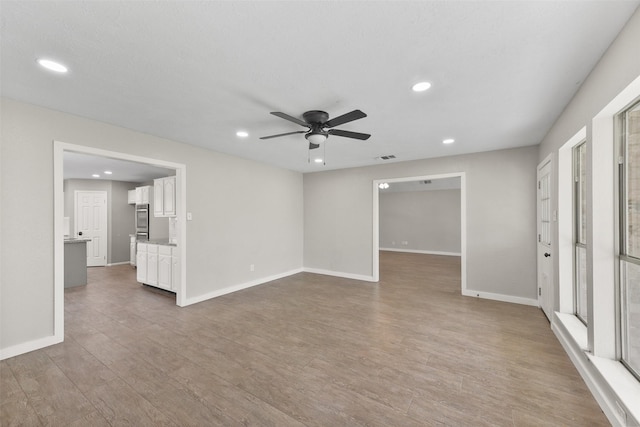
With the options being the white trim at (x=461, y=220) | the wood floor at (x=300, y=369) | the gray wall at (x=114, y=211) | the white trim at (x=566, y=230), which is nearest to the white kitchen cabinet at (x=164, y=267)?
the wood floor at (x=300, y=369)

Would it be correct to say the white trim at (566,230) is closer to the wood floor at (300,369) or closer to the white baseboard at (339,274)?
the wood floor at (300,369)

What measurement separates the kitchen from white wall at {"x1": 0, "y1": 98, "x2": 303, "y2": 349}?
936mm

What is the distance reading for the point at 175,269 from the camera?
4203 mm

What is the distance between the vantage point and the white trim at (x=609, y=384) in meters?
1.59

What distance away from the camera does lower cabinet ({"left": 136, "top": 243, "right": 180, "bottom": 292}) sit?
4.34m

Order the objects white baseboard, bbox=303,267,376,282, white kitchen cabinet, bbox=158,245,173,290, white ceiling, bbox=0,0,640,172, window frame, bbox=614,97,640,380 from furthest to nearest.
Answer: white baseboard, bbox=303,267,376,282, white kitchen cabinet, bbox=158,245,173,290, window frame, bbox=614,97,640,380, white ceiling, bbox=0,0,640,172

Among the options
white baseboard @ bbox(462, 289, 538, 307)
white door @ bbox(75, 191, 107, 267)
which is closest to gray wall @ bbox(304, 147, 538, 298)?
white baseboard @ bbox(462, 289, 538, 307)

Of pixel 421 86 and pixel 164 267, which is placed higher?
pixel 421 86

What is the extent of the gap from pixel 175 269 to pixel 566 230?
17.7 feet

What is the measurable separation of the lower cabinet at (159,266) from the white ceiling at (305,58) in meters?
2.28

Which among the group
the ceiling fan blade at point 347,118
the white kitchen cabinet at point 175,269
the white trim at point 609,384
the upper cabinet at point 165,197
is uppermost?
the ceiling fan blade at point 347,118

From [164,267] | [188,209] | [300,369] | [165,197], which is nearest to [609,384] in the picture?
[300,369]

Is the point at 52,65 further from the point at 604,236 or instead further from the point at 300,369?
the point at 604,236

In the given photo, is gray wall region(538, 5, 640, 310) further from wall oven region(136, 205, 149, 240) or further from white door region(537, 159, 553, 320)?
wall oven region(136, 205, 149, 240)
